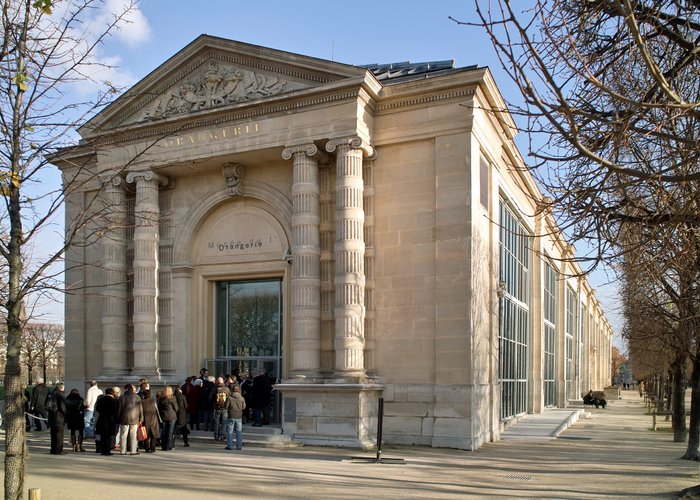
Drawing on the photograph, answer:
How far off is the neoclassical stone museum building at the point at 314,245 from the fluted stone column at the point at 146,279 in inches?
2.0

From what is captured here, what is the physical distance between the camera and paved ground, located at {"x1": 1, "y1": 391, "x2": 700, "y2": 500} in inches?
456

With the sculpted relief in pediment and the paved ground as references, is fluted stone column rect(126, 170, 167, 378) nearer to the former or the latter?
the sculpted relief in pediment

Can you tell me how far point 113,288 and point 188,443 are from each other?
20.8 feet

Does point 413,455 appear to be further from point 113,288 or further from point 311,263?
point 113,288

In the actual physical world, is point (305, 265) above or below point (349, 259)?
below

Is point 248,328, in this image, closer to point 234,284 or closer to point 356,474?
point 234,284

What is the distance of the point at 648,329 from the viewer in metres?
24.9

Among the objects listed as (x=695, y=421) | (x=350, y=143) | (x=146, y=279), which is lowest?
(x=695, y=421)

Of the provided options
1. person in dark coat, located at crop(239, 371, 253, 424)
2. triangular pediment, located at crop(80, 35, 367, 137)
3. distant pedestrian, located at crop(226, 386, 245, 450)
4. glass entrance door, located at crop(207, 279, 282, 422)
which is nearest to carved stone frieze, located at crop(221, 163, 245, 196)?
triangular pediment, located at crop(80, 35, 367, 137)

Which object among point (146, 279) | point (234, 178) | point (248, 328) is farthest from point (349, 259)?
point (146, 279)

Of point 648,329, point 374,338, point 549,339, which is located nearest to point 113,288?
point 374,338

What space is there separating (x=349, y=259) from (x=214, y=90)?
23.2ft

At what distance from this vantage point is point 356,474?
13406 millimetres

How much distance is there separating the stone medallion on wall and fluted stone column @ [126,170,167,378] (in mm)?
1553
